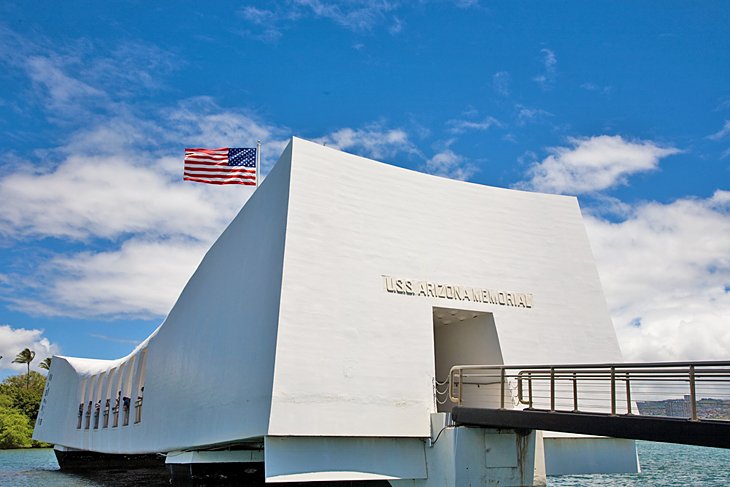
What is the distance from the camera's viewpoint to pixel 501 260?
1506cm

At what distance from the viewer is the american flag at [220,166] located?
1742 cm

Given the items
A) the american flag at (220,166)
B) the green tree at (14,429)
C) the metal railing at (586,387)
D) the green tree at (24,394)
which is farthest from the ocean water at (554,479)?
the green tree at (24,394)

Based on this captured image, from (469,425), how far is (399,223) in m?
4.40

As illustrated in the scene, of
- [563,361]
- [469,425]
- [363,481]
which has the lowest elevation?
[363,481]

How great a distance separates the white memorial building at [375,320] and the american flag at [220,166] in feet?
5.16

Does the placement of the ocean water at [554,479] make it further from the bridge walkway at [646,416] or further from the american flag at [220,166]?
the american flag at [220,166]

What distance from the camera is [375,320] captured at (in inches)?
505

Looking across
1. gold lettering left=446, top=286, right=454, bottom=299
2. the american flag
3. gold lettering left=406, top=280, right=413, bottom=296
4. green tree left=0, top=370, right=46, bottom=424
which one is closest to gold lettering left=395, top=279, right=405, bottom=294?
gold lettering left=406, top=280, right=413, bottom=296

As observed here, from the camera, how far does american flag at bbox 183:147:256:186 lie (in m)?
17.4

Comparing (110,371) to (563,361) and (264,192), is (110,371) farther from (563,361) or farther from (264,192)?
(563,361)

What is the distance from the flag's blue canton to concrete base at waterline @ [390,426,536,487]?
9174mm

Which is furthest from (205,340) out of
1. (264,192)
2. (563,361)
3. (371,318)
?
(563,361)

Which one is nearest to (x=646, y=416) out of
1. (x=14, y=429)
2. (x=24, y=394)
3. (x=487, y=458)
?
(x=487, y=458)

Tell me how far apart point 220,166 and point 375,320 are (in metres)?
7.16
